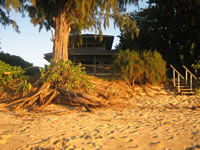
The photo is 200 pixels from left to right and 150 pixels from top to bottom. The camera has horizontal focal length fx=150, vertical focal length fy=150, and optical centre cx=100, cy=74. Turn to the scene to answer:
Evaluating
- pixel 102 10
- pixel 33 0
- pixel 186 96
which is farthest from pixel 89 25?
pixel 186 96

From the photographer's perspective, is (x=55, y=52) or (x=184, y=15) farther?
(x=184, y=15)

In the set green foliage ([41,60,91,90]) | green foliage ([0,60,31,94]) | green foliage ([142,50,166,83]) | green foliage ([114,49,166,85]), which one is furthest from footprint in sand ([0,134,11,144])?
green foliage ([142,50,166,83])

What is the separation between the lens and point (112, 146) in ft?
8.66

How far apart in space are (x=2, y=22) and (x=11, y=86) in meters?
7.22

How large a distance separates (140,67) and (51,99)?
223 inches

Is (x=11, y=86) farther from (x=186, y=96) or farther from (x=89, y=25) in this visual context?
(x=186, y=96)

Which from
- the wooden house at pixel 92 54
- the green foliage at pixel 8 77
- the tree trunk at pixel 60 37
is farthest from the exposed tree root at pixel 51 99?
the wooden house at pixel 92 54

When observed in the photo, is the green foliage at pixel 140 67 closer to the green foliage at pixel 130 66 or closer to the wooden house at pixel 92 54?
the green foliage at pixel 130 66

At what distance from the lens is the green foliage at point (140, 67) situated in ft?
30.9

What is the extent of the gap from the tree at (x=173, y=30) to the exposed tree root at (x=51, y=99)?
9.56 m

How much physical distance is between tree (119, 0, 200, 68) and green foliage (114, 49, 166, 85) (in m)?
4.03

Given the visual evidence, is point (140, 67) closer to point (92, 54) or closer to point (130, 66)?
point (130, 66)

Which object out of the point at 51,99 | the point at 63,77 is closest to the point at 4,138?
the point at 51,99

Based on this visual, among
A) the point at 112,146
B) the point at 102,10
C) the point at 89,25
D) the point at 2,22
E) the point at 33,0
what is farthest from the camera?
the point at 2,22
